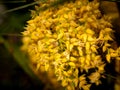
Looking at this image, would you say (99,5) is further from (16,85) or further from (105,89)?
(16,85)

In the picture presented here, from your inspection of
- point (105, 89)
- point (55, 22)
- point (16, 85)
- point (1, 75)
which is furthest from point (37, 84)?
point (55, 22)

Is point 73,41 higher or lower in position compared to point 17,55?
higher

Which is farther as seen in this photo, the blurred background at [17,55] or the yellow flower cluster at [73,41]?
the blurred background at [17,55]

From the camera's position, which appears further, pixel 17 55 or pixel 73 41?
pixel 17 55

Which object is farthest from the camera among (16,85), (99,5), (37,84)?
(16,85)
